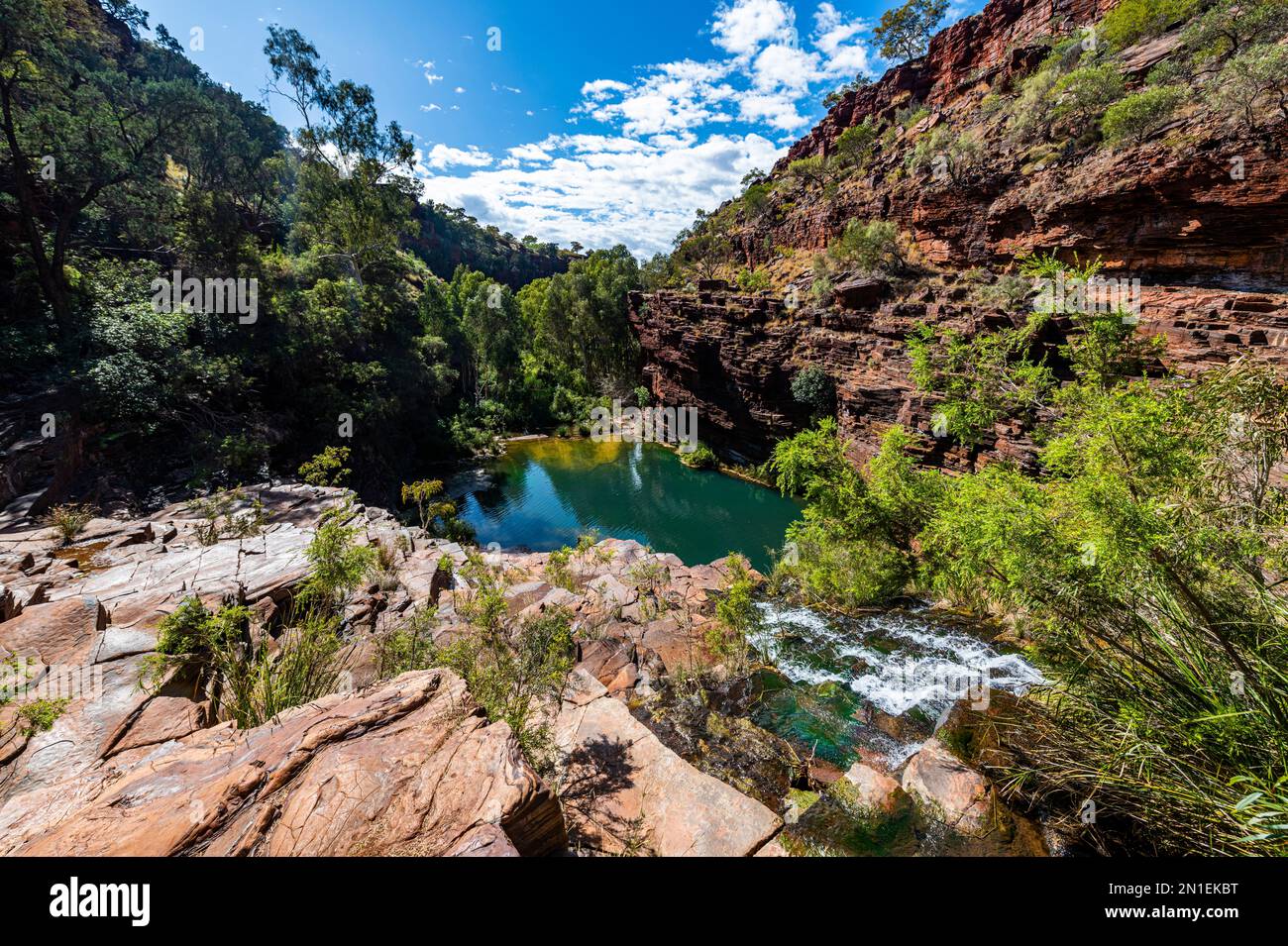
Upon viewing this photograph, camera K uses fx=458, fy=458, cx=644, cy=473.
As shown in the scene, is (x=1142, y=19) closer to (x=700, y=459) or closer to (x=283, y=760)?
(x=700, y=459)

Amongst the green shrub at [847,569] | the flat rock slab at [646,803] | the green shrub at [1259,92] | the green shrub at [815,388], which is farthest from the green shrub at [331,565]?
the green shrub at [1259,92]

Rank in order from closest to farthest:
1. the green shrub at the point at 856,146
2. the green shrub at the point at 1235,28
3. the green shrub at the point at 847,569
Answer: the green shrub at the point at 847,569 < the green shrub at the point at 1235,28 < the green shrub at the point at 856,146

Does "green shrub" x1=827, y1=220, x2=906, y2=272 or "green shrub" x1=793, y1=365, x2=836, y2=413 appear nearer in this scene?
"green shrub" x1=793, y1=365, x2=836, y2=413

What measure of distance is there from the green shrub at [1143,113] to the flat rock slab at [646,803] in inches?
775

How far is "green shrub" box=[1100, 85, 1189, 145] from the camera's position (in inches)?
500

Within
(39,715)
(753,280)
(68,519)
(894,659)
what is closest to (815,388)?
(894,659)

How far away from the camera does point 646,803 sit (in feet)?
10.8

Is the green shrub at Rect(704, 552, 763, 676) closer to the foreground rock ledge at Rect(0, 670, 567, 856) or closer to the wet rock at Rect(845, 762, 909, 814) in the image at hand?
the wet rock at Rect(845, 762, 909, 814)

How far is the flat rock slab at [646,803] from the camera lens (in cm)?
299

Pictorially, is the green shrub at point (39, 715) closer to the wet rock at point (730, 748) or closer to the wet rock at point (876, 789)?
the wet rock at point (730, 748)

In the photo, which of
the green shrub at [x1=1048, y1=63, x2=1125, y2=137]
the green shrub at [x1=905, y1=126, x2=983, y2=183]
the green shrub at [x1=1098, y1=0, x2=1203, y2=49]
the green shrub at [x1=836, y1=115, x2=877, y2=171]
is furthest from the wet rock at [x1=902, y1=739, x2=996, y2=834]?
the green shrub at [x1=836, y1=115, x2=877, y2=171]

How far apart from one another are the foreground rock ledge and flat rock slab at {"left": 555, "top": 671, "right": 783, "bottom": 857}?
0.78 meters
